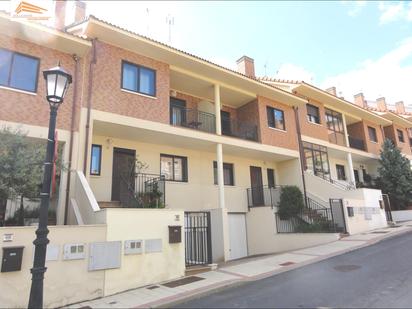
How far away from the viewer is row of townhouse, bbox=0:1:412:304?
1070cm

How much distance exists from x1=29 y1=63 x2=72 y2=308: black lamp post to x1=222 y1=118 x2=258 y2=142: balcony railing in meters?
12.5

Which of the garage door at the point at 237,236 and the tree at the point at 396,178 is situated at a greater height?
the tree at the point at 396,178

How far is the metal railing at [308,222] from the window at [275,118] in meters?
4.85

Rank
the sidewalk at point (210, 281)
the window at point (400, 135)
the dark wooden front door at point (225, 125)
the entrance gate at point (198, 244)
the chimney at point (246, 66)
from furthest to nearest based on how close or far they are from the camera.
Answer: the window at point (400, 135) → the chimney at point (246, 66) → the dark wooden front door at point (225, 125) → the entrance gate at point (198, 244) → the sidewalk at point (210, 281)

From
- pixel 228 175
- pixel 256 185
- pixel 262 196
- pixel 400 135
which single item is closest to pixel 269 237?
pixel 262 196

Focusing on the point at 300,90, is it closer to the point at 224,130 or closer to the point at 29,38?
the point at 224,130

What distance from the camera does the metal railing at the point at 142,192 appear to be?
1204 cm

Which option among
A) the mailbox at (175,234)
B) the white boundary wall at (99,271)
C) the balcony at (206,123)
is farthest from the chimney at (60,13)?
the mailbox at (175,234)

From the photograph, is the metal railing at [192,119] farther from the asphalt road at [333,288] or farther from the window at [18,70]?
the asphalt road at [333,288]

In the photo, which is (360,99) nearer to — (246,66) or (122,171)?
(246,66)

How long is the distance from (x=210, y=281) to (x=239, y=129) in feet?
35.9

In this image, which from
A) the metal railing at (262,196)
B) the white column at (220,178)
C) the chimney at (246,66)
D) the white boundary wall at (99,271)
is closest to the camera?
the white boundary wall at (99,271)

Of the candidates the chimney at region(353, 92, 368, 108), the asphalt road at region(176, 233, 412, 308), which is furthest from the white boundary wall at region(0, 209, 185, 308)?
the chimney at region(353, 92, 368, 108)

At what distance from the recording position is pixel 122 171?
13516 millimetres
